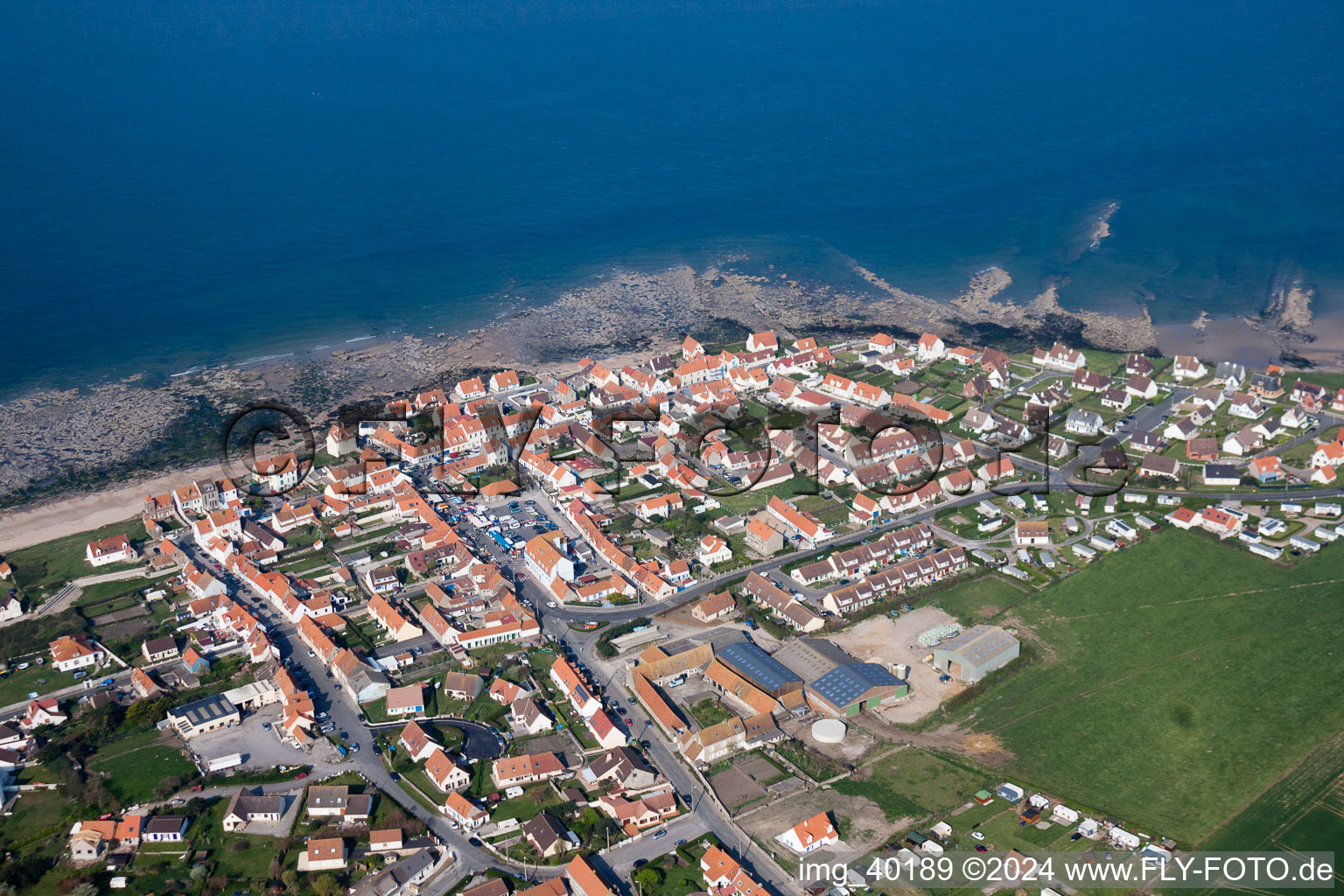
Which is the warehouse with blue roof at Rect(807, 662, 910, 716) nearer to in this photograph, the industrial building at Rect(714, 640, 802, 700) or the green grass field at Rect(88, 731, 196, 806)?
the industrial building at Rect(714, 640, 802, 700)

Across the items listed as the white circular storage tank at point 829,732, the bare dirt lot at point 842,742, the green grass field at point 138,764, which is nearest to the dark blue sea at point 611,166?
the green grass field at point 138,764

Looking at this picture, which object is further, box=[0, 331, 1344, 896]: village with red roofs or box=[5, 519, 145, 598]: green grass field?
box=[5, 519, 145, 598]: green grass field

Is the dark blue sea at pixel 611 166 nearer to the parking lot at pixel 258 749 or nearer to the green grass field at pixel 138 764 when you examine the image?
the green grass field at pixel 138 764

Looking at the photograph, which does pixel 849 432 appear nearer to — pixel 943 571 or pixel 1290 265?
pixel 943 571

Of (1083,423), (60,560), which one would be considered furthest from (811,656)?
(60,560)

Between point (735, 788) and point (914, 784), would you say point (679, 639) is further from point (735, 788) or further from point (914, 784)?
point (914, 784)

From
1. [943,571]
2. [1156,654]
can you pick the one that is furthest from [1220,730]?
[943,571]

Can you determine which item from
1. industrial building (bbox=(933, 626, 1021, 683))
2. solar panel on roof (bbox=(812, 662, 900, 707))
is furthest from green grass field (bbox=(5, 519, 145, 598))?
industrial building (bbox=(933, 626, 1021, 683))
